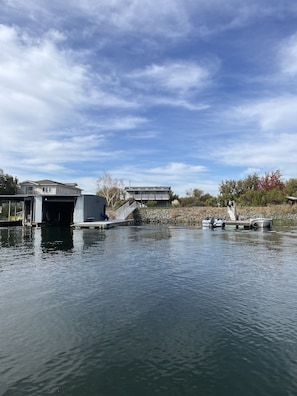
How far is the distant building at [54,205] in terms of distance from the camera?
41594 millimetres

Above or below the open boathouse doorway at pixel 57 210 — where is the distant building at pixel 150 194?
above

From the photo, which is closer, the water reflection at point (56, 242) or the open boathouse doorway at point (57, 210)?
the water reflection at point (56, 242)

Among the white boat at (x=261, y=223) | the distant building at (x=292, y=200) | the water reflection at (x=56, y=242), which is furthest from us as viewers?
the distant building at (x=292, y=200)

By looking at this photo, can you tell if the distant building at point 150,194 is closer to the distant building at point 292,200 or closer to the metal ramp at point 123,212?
the metal ramp at point 123,212

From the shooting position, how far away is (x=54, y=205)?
4778cm

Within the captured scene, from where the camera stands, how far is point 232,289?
1086cm

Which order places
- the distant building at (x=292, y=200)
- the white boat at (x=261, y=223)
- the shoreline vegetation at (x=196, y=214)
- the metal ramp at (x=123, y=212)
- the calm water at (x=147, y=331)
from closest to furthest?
the calm water at (x=147, y=331)
the white boat at (x=261, y=223)
the shoreline vegetation at (x=196, y=214)
the distant building at (x=292, y=200)
the metal ramp at (x=123, y=212)

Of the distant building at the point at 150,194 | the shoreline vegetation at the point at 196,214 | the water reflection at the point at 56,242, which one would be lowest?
the water reflection at the point at 56,242

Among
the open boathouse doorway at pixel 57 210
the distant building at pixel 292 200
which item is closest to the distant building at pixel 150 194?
the distant building at pixel 292 200

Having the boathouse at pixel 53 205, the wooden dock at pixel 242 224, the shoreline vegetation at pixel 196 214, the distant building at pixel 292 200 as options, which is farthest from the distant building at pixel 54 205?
the distant building at pixel 292 200

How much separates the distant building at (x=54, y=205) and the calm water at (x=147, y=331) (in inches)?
1103

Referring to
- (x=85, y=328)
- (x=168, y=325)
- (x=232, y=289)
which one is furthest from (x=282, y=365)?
(x=232, y=289)

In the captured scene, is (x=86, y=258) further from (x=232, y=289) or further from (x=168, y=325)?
(x=168, y=325)

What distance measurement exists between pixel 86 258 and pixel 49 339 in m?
10.3
